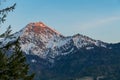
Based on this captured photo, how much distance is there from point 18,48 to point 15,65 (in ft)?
11.9

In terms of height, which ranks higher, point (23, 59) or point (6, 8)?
point (6, 8)

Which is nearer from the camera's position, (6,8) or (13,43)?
(6,8)

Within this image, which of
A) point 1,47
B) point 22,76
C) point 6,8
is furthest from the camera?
point 22,76

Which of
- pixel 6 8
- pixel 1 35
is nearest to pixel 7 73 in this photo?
pixel 1 35

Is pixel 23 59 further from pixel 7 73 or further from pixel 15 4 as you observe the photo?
pixel 15 4

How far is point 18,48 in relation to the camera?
36156mm

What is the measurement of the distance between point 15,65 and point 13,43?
200 cm

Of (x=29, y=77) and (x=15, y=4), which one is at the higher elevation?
(x=15, y=4)

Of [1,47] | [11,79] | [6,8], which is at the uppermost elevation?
[6,8]

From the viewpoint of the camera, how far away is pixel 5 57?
32500mm

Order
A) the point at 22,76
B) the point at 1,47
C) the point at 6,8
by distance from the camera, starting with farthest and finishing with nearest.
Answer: the point at 22,76 → the point at 1,47 → the point at 6,8

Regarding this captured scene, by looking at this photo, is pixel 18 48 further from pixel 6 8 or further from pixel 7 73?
pixel 6 8

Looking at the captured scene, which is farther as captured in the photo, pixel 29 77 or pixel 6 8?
pixel 29 77

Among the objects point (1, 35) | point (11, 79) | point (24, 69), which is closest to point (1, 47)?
point (1, 35)
